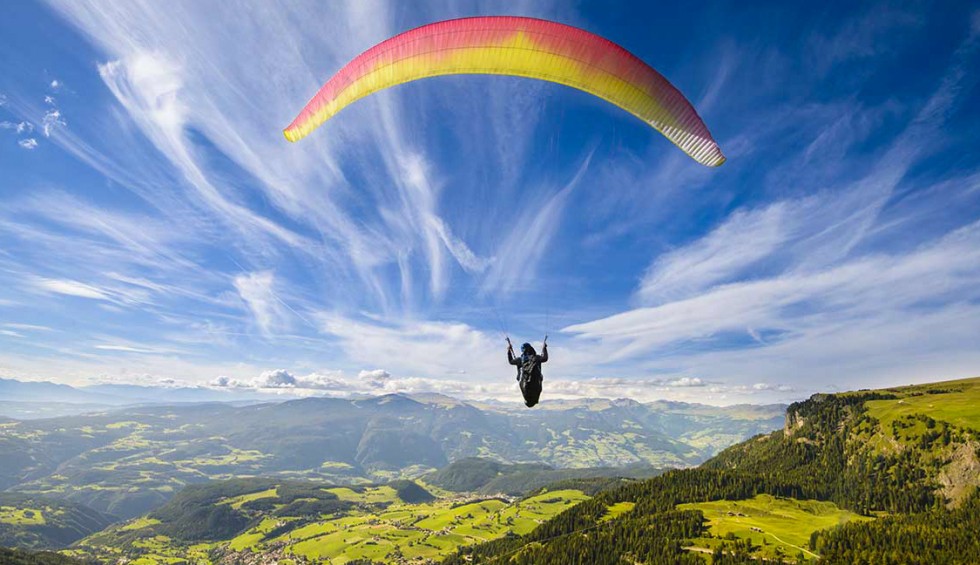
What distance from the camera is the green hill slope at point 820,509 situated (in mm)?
Result: 107062

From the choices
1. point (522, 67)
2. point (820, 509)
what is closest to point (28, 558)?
point (522, 67)

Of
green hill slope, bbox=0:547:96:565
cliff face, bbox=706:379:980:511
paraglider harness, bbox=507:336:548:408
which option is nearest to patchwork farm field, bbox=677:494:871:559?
cliff face, bbox=706:379:980:511

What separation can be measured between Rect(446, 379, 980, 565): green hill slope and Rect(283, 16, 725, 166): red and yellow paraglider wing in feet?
382

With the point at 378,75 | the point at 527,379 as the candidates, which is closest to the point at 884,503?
the point at 527,379

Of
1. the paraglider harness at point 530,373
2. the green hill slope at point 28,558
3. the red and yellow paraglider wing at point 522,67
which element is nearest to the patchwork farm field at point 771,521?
the paraglider harness at point 530,373

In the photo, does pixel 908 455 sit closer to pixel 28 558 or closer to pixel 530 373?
pixel 530 373

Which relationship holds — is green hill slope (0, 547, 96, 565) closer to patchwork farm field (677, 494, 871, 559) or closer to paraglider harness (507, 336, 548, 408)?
patchwork farm field (677, 494, 871, 559)

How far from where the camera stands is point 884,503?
500ft

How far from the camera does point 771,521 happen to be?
13000 centimetres

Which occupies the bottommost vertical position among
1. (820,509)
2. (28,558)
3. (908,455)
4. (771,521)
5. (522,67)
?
(28,558)

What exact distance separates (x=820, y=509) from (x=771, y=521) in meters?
39.9

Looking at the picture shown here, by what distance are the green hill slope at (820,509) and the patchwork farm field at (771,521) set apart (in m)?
0.39

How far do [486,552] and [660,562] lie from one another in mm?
80413

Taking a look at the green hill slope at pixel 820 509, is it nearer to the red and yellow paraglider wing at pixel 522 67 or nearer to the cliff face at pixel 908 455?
the cliff face at pixel 908 455
